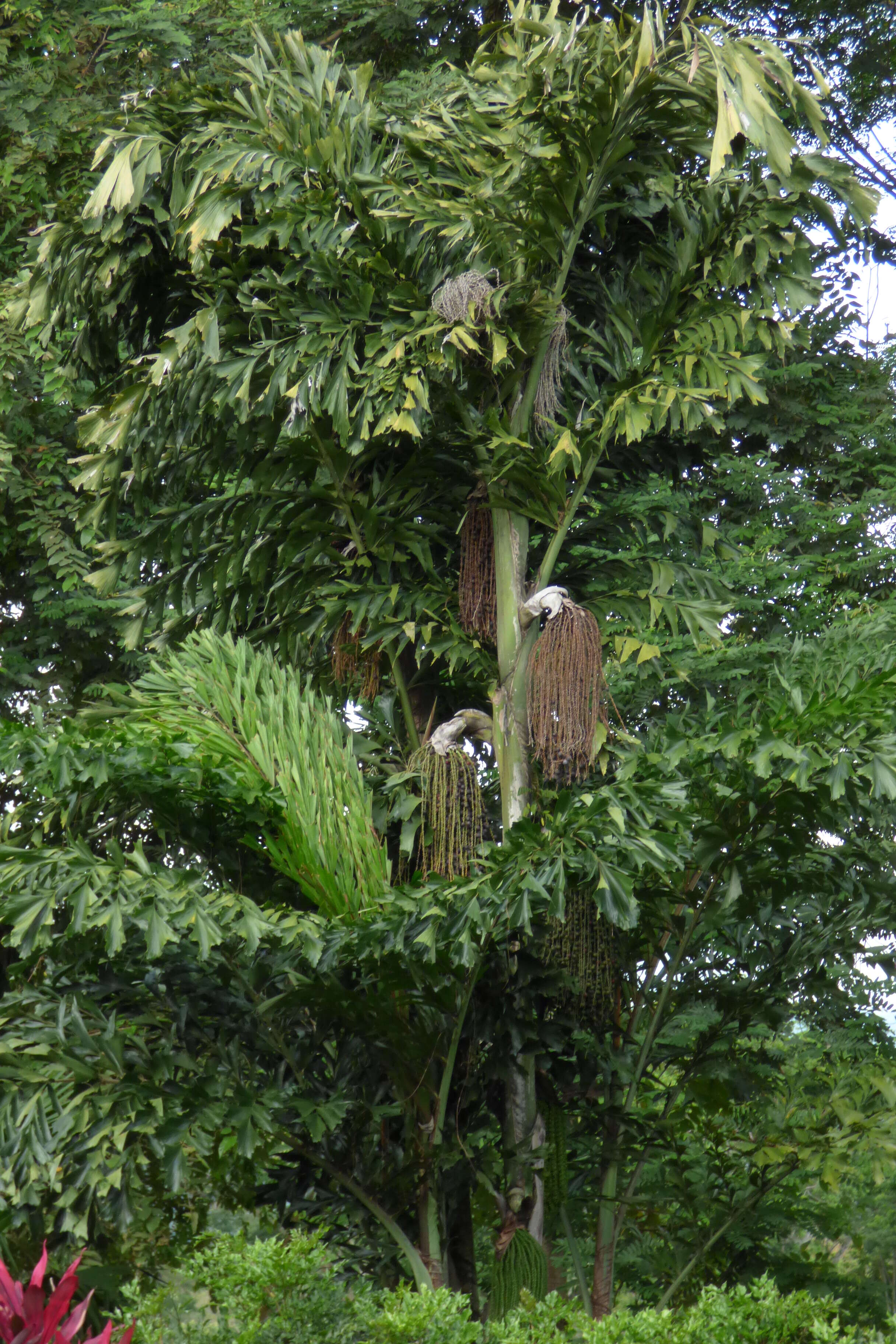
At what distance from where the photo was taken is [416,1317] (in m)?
3.67

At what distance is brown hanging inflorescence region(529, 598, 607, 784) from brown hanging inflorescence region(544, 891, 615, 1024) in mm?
497

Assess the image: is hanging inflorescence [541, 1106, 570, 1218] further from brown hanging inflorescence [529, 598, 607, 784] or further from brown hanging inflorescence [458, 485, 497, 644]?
brown hanging inflorescence [458, 485, 497, 644]

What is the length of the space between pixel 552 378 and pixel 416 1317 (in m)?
3.35

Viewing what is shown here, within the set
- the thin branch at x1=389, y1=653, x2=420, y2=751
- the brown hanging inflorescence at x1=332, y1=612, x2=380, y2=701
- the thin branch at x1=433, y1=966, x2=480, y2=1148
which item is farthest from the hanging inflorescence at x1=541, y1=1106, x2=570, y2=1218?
the brown hanging inflorescence at x1=332, y1=612, x2=380, y2=701

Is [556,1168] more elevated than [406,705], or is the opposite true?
[406,705]

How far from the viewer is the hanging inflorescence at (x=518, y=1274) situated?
4.58 metres

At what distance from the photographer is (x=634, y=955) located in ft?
16.8

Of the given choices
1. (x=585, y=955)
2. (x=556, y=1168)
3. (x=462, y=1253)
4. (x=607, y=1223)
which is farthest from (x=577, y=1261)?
(x=585, y=955)

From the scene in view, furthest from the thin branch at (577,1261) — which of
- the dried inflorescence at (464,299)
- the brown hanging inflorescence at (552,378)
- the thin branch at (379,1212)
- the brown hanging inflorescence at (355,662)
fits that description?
the dried inflorescence at (464,299)

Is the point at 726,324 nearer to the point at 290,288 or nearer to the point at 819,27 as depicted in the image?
the point at 290,288

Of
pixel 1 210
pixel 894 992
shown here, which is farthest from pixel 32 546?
pixel 894 992

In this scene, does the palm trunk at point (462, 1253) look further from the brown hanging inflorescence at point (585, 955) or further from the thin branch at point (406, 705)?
the thin branch at point (406, 705)

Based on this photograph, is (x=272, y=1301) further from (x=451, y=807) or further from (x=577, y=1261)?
(x=451, y=807)

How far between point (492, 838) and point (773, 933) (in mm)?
1189
